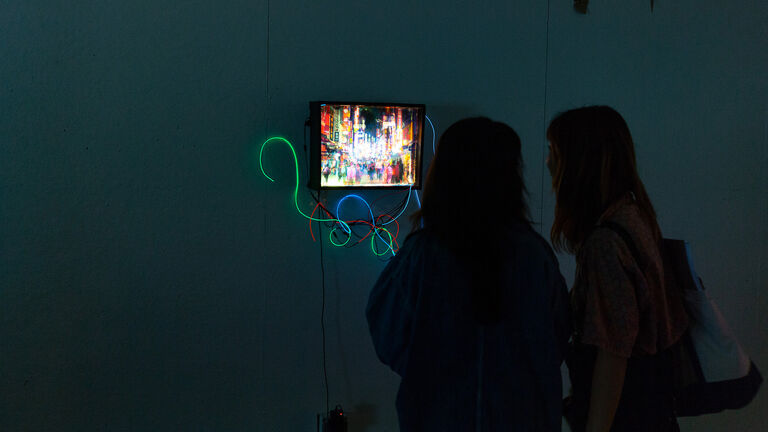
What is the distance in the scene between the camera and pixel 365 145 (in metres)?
2.34

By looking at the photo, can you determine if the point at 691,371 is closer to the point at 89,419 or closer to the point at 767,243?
the point at 767,243

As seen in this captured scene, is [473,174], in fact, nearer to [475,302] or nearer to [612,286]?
[475,302]

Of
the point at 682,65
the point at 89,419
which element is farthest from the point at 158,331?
the point at 682,65

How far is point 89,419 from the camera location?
2.36 m

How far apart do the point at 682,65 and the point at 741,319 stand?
1.48 meters

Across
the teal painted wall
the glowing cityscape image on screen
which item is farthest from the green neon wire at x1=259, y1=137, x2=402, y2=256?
the glowing cityscape image on screen

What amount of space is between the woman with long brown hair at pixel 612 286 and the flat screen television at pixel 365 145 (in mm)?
835

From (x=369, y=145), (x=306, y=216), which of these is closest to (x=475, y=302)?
(x=369, y=145)

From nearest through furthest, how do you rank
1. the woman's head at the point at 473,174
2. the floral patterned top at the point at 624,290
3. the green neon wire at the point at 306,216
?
the woman's head at the point at 473,174 < the floral patterned top at the point at 624,290 < the green neon wire at the point at 306,216

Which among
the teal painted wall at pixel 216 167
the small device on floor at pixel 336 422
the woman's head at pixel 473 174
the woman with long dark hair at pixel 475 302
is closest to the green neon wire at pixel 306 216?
the teal painted wall at pixel 216 167

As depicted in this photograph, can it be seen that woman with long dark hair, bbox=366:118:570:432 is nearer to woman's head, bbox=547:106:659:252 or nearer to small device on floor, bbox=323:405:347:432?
woman's head, bbox=547:106:659:252

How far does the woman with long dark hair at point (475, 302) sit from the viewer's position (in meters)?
1.37

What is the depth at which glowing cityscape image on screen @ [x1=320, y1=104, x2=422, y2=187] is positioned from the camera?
2.30 m

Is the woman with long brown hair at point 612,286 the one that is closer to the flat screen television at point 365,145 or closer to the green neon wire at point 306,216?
the flat screen television at point 365,145
